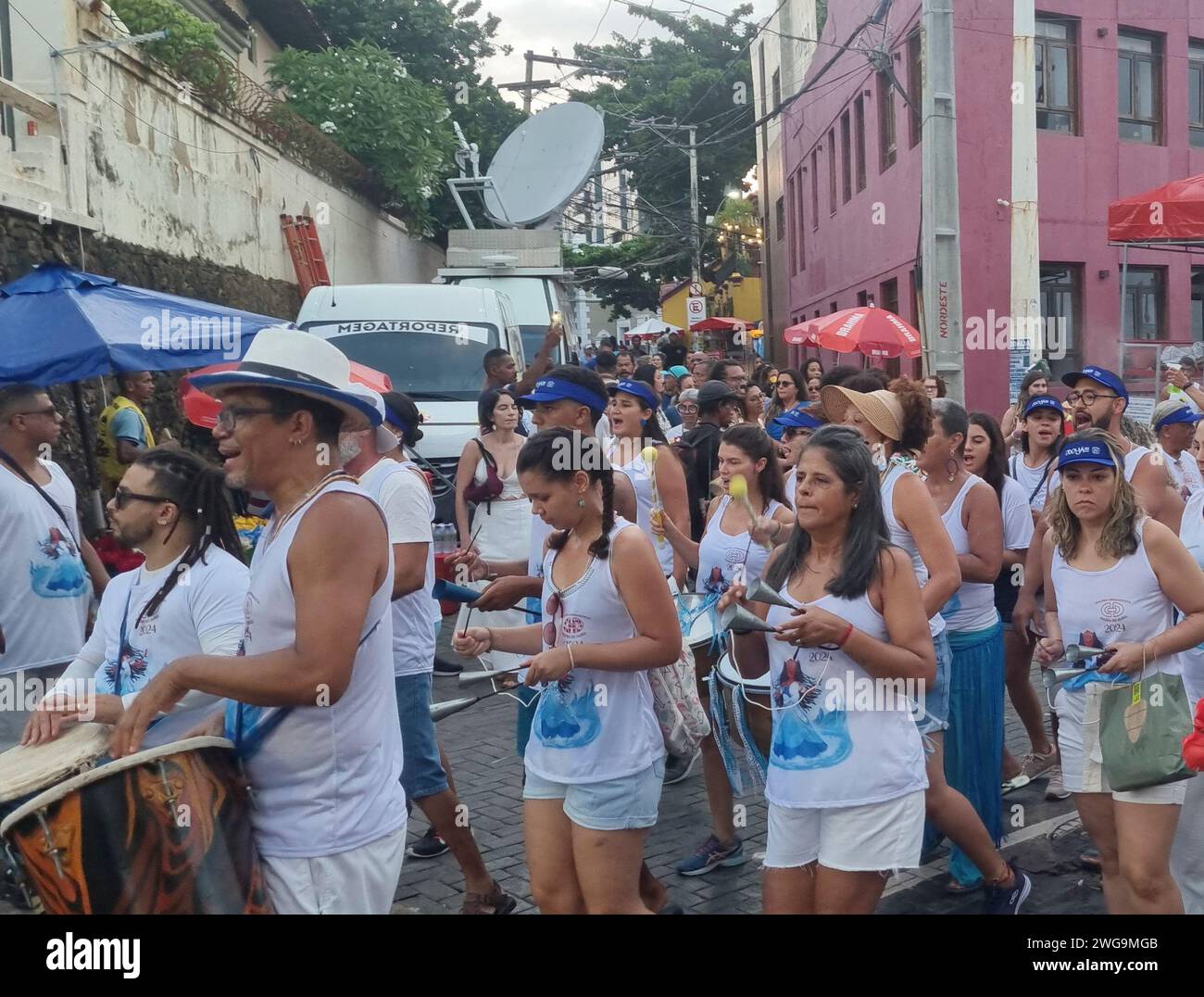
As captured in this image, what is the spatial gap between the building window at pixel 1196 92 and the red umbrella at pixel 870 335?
966 centimetres

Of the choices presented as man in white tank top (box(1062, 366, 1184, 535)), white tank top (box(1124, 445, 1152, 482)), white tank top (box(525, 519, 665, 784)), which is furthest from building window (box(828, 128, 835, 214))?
white tank top (box(525, 519, 665, 784))

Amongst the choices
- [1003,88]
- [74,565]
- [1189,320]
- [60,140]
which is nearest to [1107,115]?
[1003,88]

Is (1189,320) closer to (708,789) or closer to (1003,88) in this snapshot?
(1003,88)

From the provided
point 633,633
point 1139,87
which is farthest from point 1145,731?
point 1139,87

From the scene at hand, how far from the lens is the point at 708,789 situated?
5117 millimetres

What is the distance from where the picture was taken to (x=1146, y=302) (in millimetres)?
19172

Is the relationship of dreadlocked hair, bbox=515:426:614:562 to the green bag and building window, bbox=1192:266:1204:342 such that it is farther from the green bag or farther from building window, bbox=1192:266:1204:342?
building window, bbox=1192:266:1204:342

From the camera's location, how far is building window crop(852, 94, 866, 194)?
23953 millimetres

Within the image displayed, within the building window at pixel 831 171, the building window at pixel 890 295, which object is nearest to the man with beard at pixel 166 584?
the building window at pixel 890 295

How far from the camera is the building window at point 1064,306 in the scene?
1845 centimetres

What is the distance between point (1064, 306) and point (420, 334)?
11311 mm

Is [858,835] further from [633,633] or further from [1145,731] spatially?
[1145,731]

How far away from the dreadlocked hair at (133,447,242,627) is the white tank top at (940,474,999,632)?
9.46 feet
